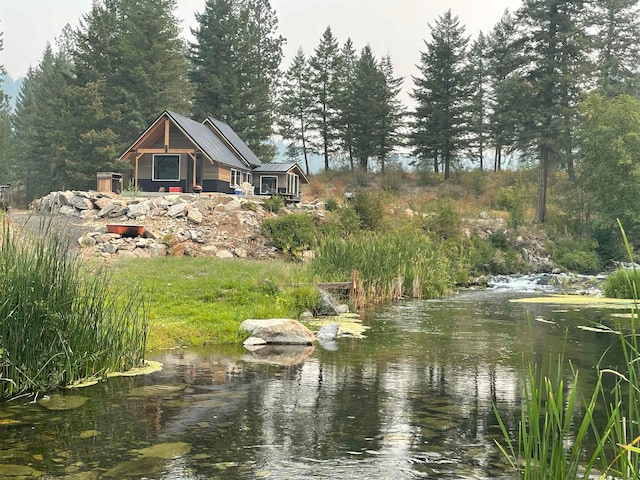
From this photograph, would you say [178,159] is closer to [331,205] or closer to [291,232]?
[331,205]

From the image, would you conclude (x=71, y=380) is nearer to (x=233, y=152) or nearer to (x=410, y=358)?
(x=410, y=358)

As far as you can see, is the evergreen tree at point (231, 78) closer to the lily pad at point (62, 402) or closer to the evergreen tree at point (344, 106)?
the evergreen tree at point (344, 106)

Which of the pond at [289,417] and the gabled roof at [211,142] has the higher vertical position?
the gabled roof at [211,142]

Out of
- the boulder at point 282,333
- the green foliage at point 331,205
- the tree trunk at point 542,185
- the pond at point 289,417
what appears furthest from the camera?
the tree trunk at point 542,185

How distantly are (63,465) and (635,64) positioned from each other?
146 ft

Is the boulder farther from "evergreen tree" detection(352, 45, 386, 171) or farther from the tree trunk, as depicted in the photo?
"evergreen tree" detection(352, 45, 386, 171)

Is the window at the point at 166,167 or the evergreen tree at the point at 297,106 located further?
the evergreen tree at the point at 297,106

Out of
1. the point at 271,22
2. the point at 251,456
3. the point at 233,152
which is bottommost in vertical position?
the point at 251,456

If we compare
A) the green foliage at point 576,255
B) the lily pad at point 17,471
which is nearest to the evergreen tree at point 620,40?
the green foliage at point 576,255

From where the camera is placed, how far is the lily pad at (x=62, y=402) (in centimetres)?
638

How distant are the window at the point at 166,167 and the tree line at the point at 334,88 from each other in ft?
23.9

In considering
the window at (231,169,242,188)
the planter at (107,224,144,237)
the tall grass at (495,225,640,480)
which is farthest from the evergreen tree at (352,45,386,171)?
the tall grass at (495,225,640,480)

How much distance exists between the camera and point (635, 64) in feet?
133

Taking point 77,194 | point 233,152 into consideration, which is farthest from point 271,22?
point 77,194
